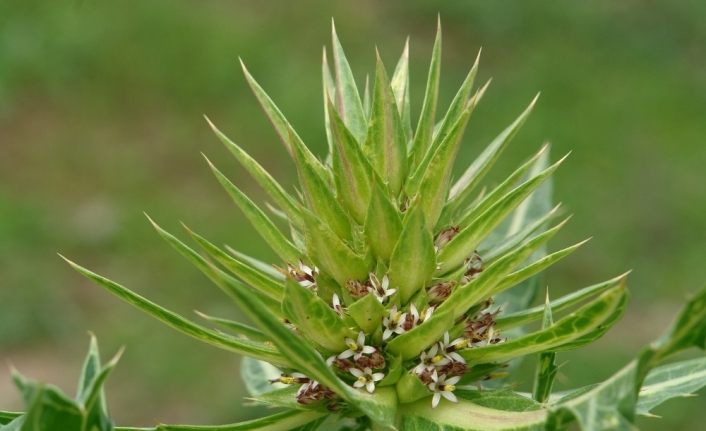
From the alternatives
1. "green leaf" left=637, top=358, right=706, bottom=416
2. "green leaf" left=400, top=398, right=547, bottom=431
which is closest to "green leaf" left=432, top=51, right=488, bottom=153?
"green leaf" left=400, top=398, right=547, bottom=431

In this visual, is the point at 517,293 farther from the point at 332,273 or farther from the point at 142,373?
the point at 142,373

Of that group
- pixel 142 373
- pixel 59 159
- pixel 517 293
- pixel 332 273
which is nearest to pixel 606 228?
pixel 142 373

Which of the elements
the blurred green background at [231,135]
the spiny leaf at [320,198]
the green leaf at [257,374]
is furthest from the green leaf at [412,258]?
the blurred green background at [231,135]

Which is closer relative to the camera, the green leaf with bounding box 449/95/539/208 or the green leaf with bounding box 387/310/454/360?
the green leaf with bounding box 387/310/454/360

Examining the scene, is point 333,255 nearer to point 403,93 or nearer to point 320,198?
point 320,198

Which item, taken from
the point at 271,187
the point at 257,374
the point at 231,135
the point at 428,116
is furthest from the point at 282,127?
the point at 231,135

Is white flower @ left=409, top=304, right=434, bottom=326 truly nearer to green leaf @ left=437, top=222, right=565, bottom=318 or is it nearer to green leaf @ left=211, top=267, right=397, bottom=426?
green leaf @ left=437, top=222, right=565, bottom=318
